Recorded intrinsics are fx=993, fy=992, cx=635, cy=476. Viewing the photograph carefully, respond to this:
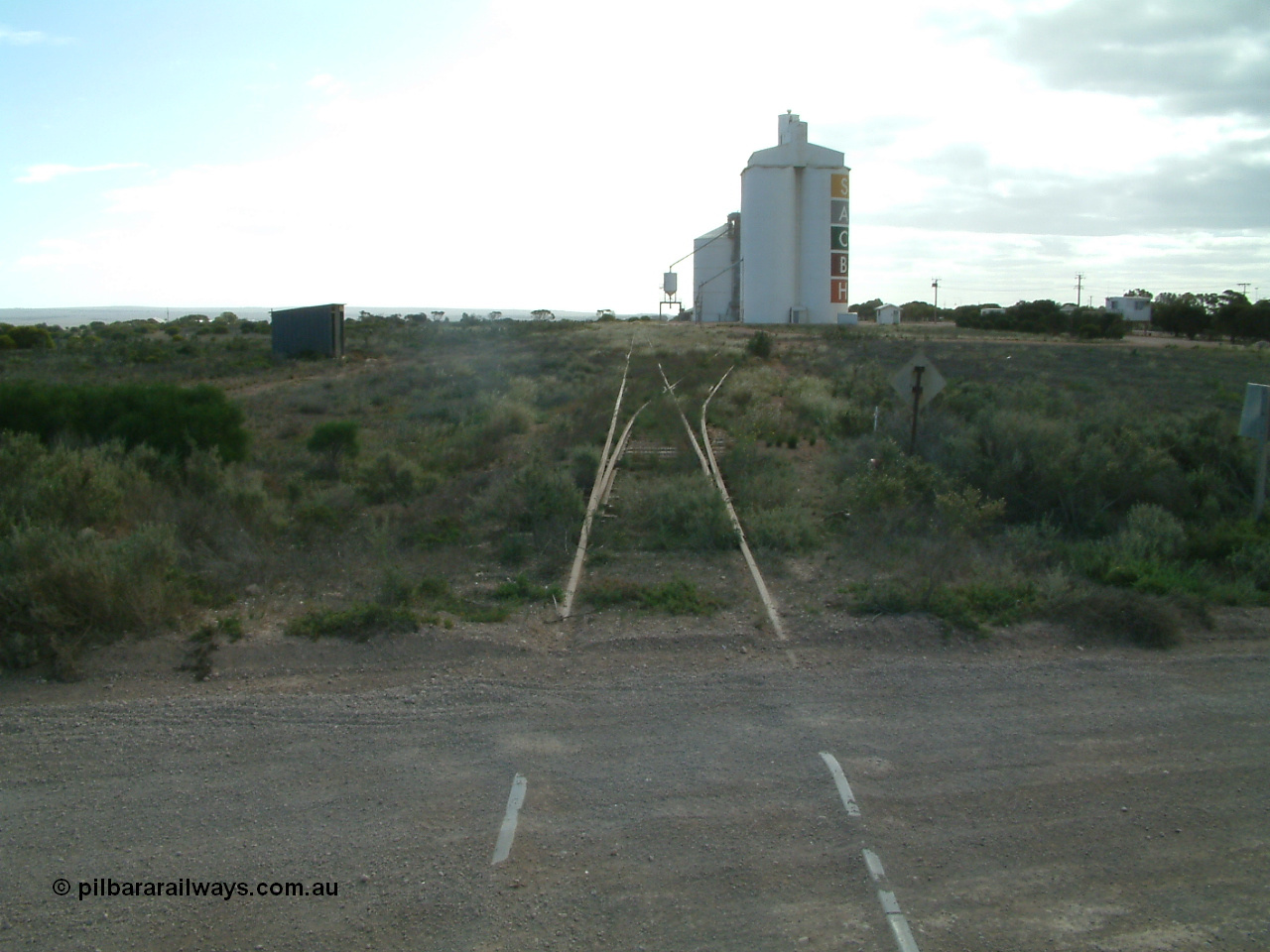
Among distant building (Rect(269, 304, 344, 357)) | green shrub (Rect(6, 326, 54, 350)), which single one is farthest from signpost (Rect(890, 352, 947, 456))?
green shrub (Rect(6, 326, 54, 350))

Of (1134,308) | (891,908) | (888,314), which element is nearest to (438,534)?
(891,908)

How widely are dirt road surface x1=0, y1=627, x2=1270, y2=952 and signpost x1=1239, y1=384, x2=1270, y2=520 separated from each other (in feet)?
15.3

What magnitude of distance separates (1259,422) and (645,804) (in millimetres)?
8979

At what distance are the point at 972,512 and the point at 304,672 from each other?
23.6 feet

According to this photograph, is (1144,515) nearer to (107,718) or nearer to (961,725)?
(961,725)

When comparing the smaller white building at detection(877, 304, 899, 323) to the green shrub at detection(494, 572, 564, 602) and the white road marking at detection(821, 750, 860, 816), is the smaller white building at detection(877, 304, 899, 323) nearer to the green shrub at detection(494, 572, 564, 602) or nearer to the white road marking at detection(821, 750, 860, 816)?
the green shrub at detection(494, 572, 564, 602)

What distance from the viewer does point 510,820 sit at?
185 inches

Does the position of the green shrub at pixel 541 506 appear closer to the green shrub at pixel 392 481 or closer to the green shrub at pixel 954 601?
the green shrub at pixel 392 481

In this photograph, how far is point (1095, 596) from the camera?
8.09 metres

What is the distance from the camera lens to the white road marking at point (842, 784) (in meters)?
4.84

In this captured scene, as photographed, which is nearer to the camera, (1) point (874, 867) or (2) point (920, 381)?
(1) point (874, 867)

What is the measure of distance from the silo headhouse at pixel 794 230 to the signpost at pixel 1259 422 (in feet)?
222

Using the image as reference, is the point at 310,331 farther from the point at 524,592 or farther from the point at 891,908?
the point at 891,908

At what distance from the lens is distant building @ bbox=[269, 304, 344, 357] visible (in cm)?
4475
